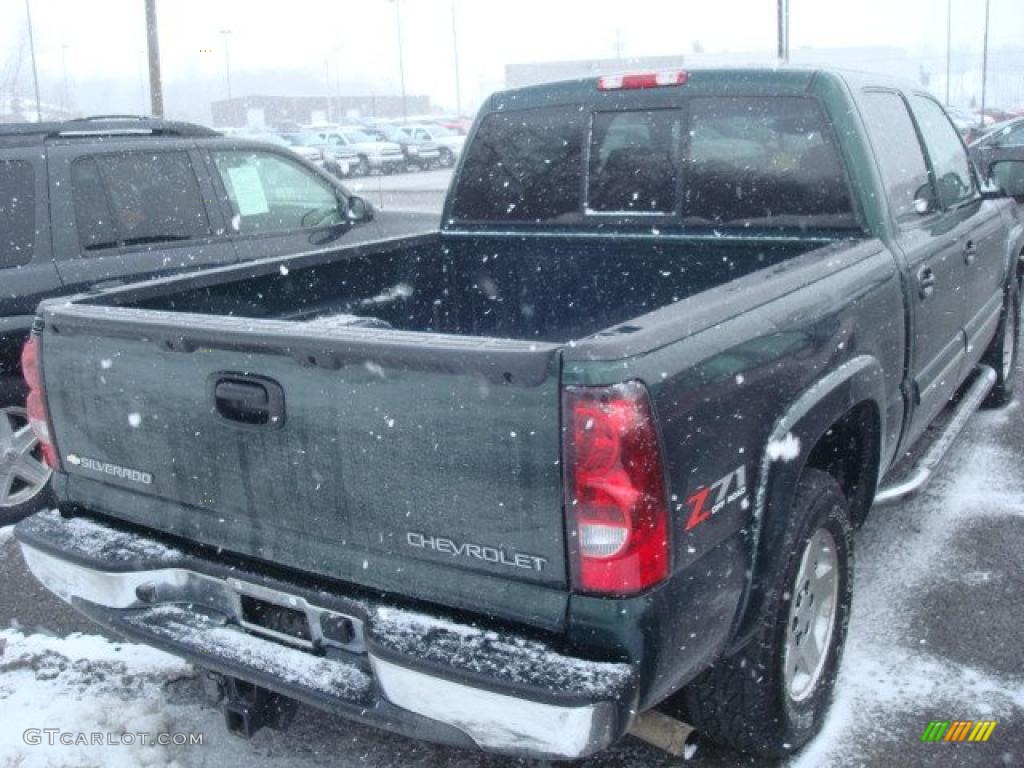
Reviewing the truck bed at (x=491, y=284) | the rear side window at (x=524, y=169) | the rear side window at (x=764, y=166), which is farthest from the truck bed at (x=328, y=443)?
the rear side window at (x=764, y=166)

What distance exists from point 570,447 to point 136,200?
13.4 feet

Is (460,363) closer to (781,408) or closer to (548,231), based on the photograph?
(781,408)

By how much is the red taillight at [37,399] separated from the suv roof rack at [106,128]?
2.48 meters

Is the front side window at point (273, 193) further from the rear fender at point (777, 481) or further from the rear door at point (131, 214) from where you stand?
the rear fender at point (777, 481)

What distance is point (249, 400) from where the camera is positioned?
2682mm

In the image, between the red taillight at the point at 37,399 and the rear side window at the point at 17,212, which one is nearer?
the red taillight at the point at 37,399

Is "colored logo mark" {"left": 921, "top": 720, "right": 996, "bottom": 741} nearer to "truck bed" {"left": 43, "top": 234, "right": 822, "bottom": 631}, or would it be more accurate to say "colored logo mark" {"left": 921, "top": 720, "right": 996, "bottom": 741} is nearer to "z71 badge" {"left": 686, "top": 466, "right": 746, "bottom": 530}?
"z71 badge" {"left": 686, "top": 466, "right": 746, "bottom": 530}

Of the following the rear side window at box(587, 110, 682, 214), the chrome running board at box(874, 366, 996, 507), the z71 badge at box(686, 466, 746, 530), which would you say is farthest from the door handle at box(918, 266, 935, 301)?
the z71 badge at box(686, 466, 746, 530)

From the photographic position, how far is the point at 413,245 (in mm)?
4566

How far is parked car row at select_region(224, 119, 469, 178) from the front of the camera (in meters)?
34.0

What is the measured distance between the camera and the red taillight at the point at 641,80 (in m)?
4.19

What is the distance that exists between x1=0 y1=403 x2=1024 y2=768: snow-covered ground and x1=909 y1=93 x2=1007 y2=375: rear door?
108 cm

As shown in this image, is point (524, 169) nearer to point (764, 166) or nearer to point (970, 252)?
point (764, 166)

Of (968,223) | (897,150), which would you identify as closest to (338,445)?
(897,150)
